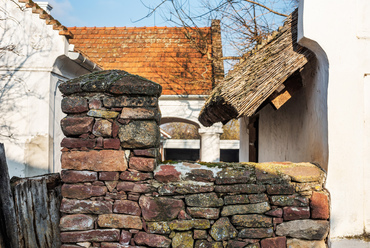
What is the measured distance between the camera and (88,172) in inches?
92.7

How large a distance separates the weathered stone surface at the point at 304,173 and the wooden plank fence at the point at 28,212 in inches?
77.2

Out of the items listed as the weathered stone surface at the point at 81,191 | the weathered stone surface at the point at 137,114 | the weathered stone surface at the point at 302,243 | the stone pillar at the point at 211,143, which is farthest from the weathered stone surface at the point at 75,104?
the stone pillar at the point at 211,143

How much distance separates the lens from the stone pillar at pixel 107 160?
2330 mm

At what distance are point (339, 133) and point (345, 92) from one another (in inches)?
13.5

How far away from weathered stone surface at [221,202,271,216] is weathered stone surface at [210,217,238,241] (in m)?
0.06

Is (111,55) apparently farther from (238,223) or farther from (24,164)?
(238,223)

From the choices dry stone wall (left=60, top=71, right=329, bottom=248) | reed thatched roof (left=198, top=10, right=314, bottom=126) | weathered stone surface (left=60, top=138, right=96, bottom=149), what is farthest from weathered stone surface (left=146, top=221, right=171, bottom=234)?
reed thatched roof (left=198, top=10, right=314, bottom=126)

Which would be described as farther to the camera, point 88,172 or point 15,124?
point 15,124

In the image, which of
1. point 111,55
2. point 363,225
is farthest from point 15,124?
point 363,225

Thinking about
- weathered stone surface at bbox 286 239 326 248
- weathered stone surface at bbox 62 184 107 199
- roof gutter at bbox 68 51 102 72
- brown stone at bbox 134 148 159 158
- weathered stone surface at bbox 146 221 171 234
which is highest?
roof gutter at bbox 68 51 102 72

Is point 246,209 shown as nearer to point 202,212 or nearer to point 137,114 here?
point 202,212

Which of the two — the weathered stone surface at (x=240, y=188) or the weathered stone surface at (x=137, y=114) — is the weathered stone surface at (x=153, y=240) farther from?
the weathered stone surface at (x=137, y=114)

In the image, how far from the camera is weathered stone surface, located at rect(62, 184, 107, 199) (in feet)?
7.67

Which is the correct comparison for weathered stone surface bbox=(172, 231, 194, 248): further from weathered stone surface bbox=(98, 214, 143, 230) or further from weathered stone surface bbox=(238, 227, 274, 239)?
weathered stone surface bbox=(238, 227, 274, 239)
